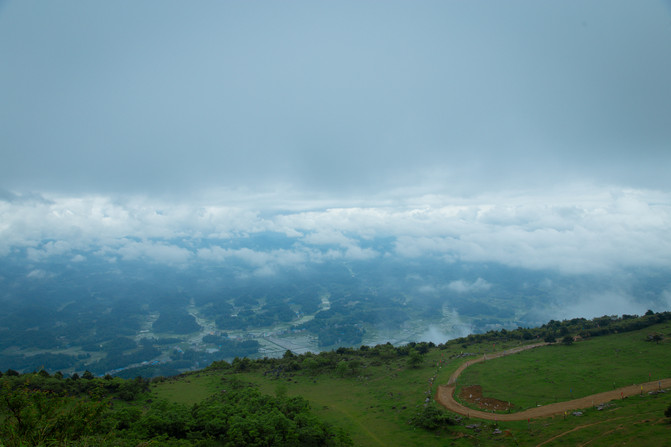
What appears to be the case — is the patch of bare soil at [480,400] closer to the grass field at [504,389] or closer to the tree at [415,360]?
the grass field at [504,389]

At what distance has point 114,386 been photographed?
40938 millimetres

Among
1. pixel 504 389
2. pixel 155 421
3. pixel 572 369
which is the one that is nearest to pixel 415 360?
pixel 504 389

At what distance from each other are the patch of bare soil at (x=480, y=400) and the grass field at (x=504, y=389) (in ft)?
3.49

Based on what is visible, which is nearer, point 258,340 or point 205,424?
point 205,424

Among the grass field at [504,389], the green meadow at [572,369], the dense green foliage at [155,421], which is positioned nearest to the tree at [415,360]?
the grass field at [504,389]

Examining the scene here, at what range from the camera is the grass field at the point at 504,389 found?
24.7 metres

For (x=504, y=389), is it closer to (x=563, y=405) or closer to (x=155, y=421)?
(x=563, y=405)

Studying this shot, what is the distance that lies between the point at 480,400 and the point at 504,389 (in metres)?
4.64

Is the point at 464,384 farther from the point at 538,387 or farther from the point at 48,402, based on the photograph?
the point at 48,402

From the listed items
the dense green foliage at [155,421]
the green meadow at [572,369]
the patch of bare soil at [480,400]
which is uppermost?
the dense green foliage at [155,421]

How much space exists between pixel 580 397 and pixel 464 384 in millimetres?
12799

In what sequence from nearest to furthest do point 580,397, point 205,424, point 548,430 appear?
point 548,430
point 205,424
point 580,397

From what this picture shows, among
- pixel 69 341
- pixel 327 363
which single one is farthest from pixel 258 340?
pixel 327 363

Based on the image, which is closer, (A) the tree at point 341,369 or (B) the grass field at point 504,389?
(B) the grass field at point 504,389
